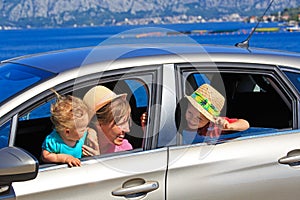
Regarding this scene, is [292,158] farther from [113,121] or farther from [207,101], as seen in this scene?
[113,121]

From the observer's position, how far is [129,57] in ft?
11.6

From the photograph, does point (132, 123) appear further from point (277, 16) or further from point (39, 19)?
point (39, 19)

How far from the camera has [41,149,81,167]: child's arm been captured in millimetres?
3164

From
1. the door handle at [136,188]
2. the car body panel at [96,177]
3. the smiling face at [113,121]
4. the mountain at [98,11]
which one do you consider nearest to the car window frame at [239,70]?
the smiling face at [113,121]

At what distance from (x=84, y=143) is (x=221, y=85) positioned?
986mm

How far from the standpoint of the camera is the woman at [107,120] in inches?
135

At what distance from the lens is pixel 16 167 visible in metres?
2.83

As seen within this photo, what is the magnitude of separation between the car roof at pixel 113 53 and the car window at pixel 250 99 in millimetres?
167

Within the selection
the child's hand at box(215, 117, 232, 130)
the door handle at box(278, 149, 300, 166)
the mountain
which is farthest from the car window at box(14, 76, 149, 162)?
the mountain

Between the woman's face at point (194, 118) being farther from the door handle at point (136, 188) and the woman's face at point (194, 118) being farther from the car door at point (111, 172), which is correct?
the door handle at point (136, 188)

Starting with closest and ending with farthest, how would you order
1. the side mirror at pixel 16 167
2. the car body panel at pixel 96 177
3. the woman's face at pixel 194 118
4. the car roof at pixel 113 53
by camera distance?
1. the side mirror at pixel 16 167
2. the car body panel at pixel 96 177
3. the car roof at pixel 113 53
4. the woman's face at pixel 194 118

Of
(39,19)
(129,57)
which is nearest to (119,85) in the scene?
(129,57)

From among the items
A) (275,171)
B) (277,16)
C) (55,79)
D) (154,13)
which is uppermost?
(154,13)

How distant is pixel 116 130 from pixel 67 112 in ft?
1.21
